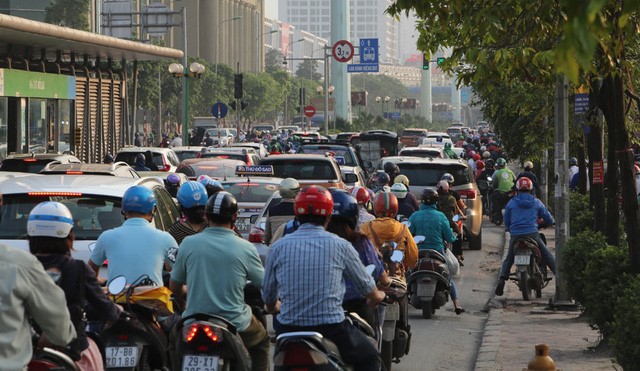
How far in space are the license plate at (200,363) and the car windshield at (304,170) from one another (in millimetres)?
14270

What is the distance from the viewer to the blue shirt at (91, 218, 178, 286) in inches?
333

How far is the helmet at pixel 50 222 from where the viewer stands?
646 centimetres

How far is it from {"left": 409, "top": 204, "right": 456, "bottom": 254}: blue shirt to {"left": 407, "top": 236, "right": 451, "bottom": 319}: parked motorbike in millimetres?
122

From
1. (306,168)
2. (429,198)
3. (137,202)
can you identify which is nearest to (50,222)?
(137,202)

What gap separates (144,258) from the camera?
847cm

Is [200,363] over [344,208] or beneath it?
beneath

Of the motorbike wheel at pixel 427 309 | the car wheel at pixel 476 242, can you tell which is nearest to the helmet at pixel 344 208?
the motorbike wheel at pixel 427 309

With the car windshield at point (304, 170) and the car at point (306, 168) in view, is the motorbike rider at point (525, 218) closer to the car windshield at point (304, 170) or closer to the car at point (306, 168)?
the car at point (306, 168)

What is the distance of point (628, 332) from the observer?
29.9 feet

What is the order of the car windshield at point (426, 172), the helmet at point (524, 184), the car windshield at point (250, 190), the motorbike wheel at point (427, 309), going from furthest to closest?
the car windshield at point (426, 172) → the car windshield at point (250, 190) → the helmet at point (524, 184) → the motorbike wheel at point (427, 309)

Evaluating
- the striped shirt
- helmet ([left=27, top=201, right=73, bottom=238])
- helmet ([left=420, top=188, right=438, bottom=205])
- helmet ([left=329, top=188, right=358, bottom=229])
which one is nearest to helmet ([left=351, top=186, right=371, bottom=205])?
helmet ([left=420, top=188, right=438, bottom=205])

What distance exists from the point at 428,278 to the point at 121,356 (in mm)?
7543

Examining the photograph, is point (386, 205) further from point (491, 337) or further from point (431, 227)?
point (431, 227)

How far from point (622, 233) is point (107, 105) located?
1335 inches
